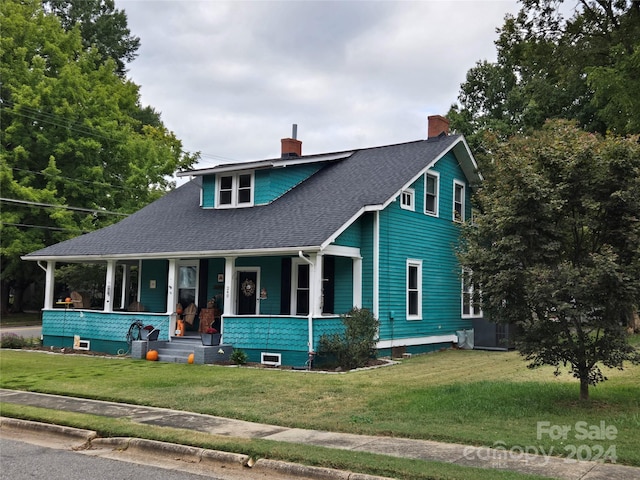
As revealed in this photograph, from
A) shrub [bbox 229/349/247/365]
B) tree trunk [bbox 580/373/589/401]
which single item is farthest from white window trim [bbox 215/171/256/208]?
tree trunk [bbox 580/373/589/401]

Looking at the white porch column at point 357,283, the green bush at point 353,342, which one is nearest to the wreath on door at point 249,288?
the white porch column at point 357,283

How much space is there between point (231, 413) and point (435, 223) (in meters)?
12.4

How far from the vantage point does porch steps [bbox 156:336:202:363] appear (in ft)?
54.1

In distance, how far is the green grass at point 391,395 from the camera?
26.0ft

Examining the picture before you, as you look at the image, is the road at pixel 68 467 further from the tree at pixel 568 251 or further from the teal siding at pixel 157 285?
the teal siding at pixel 157 285

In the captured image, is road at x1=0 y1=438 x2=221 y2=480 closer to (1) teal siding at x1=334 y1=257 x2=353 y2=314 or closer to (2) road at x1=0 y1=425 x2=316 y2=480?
(2) road at x1=0 y1=425 x2=316 y2=480

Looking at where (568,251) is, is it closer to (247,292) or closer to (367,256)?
(367,256)

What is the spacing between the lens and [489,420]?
27.4 ft

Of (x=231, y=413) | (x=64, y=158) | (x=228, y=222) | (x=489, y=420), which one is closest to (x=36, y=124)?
(x=64, y=158)

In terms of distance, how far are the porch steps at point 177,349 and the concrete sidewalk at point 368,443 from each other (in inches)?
228

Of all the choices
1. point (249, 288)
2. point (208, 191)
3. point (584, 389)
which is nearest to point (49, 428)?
point (584, 389)

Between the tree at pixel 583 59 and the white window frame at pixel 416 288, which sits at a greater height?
the tree at pixel 583 59

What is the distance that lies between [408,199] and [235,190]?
585 cm

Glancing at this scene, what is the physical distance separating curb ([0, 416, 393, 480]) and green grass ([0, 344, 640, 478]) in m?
1.66
